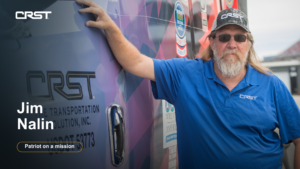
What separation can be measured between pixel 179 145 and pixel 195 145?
16 centimetres

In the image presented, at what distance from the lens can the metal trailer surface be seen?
108cm

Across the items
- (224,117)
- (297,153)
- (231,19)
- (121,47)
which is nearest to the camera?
(121,47)

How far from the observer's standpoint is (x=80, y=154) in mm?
1223

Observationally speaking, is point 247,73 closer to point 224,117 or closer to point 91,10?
point 224,117

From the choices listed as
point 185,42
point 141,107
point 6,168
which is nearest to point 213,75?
point 185,42

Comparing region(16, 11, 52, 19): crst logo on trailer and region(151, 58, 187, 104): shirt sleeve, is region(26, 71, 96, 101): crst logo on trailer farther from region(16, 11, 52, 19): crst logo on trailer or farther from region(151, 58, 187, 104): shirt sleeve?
region(151, 58, 187, 104): shirt sleeve

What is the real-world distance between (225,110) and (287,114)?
1.75ft

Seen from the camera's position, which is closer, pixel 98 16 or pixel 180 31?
pixel 98 16

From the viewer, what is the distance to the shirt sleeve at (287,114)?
6.13 ft

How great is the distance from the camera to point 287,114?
187 cm

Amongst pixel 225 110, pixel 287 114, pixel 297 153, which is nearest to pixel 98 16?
pixel 225 110

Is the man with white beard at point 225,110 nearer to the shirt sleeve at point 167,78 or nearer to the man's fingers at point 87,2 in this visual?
the shirt sleeve at point 167,78

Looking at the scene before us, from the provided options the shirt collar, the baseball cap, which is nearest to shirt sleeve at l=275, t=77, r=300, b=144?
the shirt collar

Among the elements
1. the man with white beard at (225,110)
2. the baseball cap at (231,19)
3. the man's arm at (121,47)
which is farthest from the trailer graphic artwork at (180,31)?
the man's arm at (121,47)
